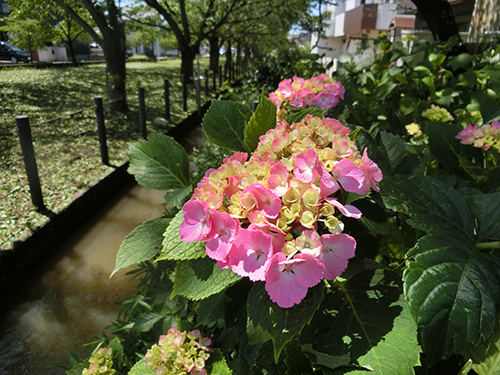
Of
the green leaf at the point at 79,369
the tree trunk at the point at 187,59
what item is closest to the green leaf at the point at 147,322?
the green leaf at the point at 79,369

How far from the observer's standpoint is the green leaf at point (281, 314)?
2.03 feet

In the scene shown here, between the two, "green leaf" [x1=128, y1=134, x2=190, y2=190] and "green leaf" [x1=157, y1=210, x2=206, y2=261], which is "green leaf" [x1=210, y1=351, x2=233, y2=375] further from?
"green leaf" [x1=128, y1=134, x2=190, y2=190]

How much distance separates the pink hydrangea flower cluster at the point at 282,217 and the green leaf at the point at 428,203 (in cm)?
6

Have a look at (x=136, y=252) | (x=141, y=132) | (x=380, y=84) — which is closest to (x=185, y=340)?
(x=136, y=252)

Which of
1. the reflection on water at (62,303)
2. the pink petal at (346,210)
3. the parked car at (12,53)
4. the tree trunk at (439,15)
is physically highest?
the tree trunk at (439,15)

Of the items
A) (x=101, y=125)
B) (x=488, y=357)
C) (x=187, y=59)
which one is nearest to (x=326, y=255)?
(x=488, y=357)

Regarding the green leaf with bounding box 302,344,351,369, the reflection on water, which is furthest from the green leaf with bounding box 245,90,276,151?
the reflection on water

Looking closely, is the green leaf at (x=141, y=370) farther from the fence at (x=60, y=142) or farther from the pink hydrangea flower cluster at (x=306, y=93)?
the fence at (x=60, y=142)

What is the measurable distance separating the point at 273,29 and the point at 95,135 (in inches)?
598

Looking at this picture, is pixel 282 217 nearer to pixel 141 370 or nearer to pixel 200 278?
pixel 200 278

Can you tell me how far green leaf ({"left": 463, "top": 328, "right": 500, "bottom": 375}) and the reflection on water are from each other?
2.25 metres

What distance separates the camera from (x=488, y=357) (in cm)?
65

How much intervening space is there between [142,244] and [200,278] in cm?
32

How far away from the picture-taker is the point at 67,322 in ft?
10.2
